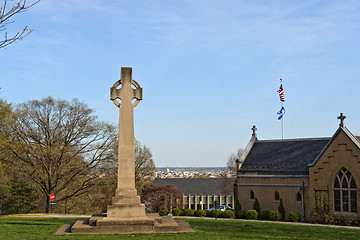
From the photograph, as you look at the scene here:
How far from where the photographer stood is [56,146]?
42.1 metres

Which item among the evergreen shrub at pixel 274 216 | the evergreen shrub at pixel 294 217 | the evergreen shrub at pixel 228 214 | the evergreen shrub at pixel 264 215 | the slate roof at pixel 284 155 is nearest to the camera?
the evergreen shrub at pixel 294 217

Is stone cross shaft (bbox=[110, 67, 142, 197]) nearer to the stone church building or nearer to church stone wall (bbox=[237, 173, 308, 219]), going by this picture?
the stone church building

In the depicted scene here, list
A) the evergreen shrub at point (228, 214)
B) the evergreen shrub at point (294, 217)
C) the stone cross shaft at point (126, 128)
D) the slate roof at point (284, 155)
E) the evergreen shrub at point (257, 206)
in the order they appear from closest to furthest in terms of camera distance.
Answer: the stone cross shaft at point (126, 128), the evergreen shrub at point (294, 217), the evergreen shrub at point (228, 214), the slate roof at point (284, 155), the evergreen shrub at point (257, 206)

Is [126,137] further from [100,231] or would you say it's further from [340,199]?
[340,199]

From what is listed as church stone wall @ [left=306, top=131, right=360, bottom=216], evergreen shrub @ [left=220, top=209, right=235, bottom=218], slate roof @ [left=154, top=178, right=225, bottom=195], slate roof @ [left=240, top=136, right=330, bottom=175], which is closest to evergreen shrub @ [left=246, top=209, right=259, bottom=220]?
evergreen shrub @ [left=220, top=209, right=235, bottom=218]

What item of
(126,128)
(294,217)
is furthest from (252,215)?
(126,128)

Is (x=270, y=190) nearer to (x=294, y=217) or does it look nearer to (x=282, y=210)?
(x=282, y=210)

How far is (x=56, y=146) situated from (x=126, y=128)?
25438 mm

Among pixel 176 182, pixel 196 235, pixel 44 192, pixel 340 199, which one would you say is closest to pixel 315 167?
pixel 340 199

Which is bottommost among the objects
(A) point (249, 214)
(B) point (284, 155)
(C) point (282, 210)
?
(A) point (249, 214)

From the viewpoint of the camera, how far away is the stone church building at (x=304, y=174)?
107 feet

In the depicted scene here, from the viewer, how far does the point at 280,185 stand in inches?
1459

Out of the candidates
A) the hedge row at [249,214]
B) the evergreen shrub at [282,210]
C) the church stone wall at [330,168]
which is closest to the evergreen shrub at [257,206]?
the hedge row at [249,214]

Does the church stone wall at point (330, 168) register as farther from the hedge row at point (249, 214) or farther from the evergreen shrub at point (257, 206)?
the evergreen shrub at point (257, 206)
